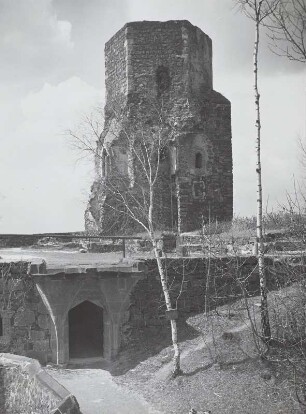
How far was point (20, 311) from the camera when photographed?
13.7 metres

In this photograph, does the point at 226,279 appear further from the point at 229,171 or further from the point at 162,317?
the point at 229,171

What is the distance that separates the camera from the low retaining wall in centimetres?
902

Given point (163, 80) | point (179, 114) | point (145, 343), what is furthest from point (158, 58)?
point (145, 343)

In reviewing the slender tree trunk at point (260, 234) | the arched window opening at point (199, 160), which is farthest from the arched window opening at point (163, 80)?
the slender tree trunk at point (260, 234)

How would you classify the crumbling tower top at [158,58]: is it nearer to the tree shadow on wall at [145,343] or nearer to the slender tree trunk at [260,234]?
the slender tree trunk at [260,234]

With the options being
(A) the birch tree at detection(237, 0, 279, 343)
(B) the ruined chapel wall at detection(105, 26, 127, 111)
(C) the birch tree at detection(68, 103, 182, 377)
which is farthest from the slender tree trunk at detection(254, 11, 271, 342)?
(B) the ruined chapel wall at detection(105, 26, 127, 111)

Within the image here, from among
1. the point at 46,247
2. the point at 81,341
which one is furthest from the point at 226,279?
the point at 46,247

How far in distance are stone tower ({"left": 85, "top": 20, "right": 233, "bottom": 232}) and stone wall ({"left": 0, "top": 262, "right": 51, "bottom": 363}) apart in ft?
34.0

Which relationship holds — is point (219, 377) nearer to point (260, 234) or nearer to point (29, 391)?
point (260, 234)

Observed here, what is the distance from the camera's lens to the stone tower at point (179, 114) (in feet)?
79.5

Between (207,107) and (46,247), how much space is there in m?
9.85

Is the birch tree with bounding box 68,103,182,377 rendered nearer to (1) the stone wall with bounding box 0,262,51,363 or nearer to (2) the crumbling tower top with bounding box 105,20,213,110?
(2) the crumbling tower top with bounding box 105,20,213,110

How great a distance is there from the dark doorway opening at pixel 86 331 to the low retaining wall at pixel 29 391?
9.86ft

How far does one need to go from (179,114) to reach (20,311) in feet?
44.3
